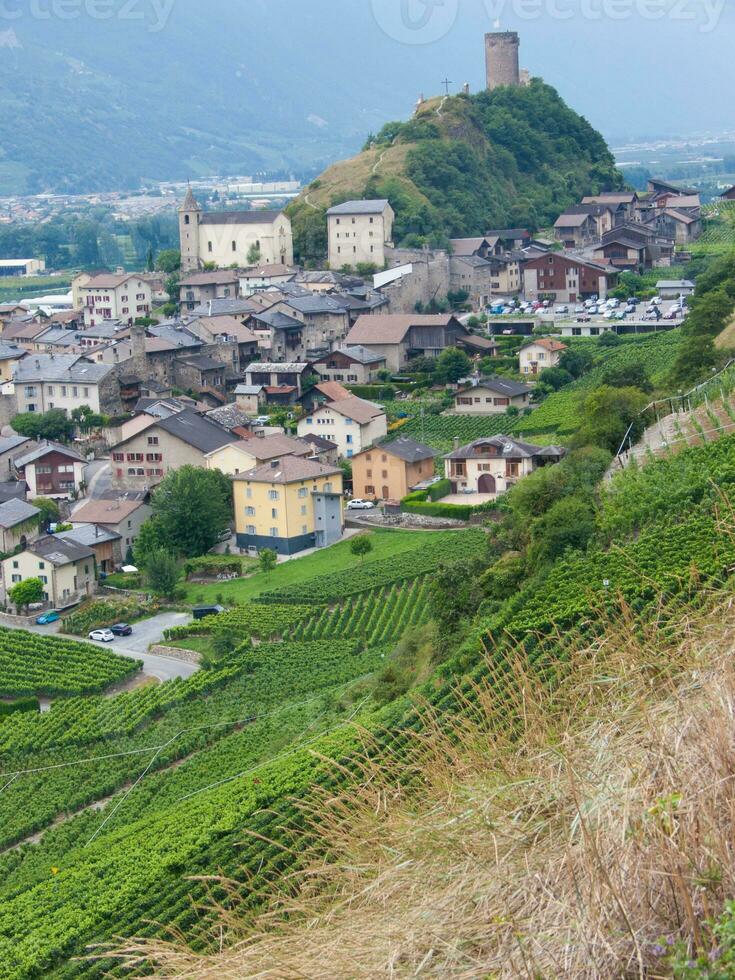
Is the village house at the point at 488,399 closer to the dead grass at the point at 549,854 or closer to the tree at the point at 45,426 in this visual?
the tree at the point at 45,426

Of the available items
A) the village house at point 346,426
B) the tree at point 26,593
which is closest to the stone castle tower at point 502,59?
the village house at point 346,426

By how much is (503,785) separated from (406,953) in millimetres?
790

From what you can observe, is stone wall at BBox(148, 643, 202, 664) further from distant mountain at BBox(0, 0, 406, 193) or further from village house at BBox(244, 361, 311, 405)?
distant mountain at BBox(0, 0, 406, 193)

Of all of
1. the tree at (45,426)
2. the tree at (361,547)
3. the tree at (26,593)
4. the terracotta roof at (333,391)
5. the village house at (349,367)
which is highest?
the village house at (349,367)

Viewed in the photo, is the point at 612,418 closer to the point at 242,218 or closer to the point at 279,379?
the point at 279,379

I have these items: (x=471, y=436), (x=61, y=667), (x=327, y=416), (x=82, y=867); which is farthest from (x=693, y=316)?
(x=82, y=867)

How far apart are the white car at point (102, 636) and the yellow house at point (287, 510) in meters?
3.73

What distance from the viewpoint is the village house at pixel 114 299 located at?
39.9 metres

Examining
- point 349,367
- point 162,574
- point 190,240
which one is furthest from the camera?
point 190,240

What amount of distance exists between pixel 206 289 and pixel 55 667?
2106 cm

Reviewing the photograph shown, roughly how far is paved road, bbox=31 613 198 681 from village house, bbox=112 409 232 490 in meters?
5.70

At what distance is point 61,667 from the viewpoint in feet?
62.0

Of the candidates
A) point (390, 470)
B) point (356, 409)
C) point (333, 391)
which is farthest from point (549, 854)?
point (333, 391)

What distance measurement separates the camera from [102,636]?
2011cm
